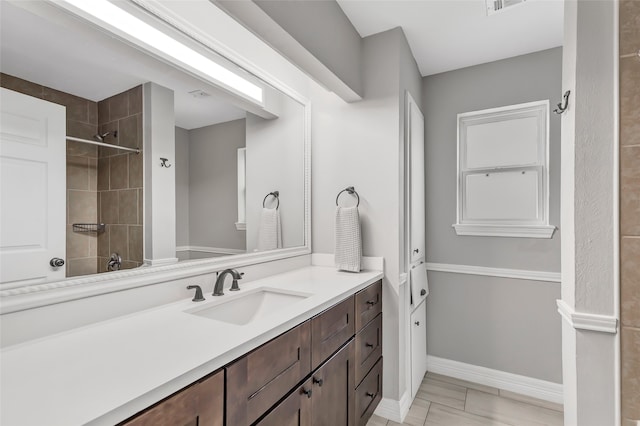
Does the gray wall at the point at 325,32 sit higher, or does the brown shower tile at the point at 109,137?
the gray wall at the point at 325,32

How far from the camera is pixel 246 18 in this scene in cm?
121

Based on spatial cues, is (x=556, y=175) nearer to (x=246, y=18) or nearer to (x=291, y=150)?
(x=291, y=150)

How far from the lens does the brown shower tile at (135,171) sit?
1195 millimetres

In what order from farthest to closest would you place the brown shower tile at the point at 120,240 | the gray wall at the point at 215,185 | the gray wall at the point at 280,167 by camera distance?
the gray wall at the point at 280,167, the gray wall at the point at 215,185, the brown shower tile at the point at 120,240

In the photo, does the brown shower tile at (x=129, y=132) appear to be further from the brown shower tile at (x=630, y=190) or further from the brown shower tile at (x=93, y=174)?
the brown shower tile at (x=630, y=190)

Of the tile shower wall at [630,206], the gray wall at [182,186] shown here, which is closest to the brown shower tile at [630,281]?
the tile shower wall at [630,206]

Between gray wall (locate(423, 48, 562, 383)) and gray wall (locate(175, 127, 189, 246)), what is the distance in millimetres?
1968

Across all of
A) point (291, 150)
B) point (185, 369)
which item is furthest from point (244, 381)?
point (291, 150)

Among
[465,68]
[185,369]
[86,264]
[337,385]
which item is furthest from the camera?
[465,68]

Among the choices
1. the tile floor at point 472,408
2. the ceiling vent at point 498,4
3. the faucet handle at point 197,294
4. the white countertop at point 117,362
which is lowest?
the tile floor at point 472,408

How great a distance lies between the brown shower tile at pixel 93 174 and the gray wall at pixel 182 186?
337 millimetres

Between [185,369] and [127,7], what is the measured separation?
1257 mm

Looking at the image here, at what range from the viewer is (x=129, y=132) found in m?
1.19

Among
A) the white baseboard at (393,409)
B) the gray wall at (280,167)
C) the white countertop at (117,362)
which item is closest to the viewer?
the white countertop at (117,362)
